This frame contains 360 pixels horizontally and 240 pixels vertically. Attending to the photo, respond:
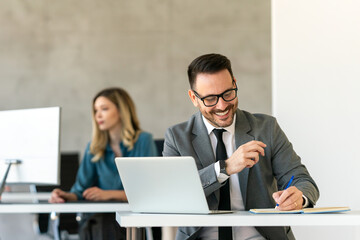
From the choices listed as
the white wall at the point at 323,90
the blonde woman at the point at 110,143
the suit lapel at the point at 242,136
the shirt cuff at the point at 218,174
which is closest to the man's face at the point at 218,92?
the suit lapel at the point at 242,136

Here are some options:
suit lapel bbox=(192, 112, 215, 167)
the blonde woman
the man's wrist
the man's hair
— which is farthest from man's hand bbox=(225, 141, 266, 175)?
the blonde woman

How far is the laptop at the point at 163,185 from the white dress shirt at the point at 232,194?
11.3 inches

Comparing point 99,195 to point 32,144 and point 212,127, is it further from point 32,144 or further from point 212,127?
point 212,127

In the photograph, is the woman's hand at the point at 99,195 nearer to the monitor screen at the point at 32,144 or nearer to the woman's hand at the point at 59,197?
the woman's hand at the point at 59,197

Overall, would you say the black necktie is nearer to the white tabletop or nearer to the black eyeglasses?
the black eyeglasses

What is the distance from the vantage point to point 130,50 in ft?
23.6

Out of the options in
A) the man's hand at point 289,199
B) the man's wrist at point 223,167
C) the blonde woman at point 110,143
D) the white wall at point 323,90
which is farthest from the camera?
the blonde woman at point 110,143

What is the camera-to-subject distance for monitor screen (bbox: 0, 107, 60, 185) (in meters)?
3.27

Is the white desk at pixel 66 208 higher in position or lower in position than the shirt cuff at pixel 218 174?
lower

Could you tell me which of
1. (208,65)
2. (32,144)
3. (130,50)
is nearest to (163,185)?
(208,65)

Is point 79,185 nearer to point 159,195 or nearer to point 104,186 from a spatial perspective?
point 104,186

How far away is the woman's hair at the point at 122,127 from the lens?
4.30 metres

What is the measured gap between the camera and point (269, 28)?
716cm

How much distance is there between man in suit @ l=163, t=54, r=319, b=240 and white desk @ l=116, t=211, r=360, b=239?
33 cm
